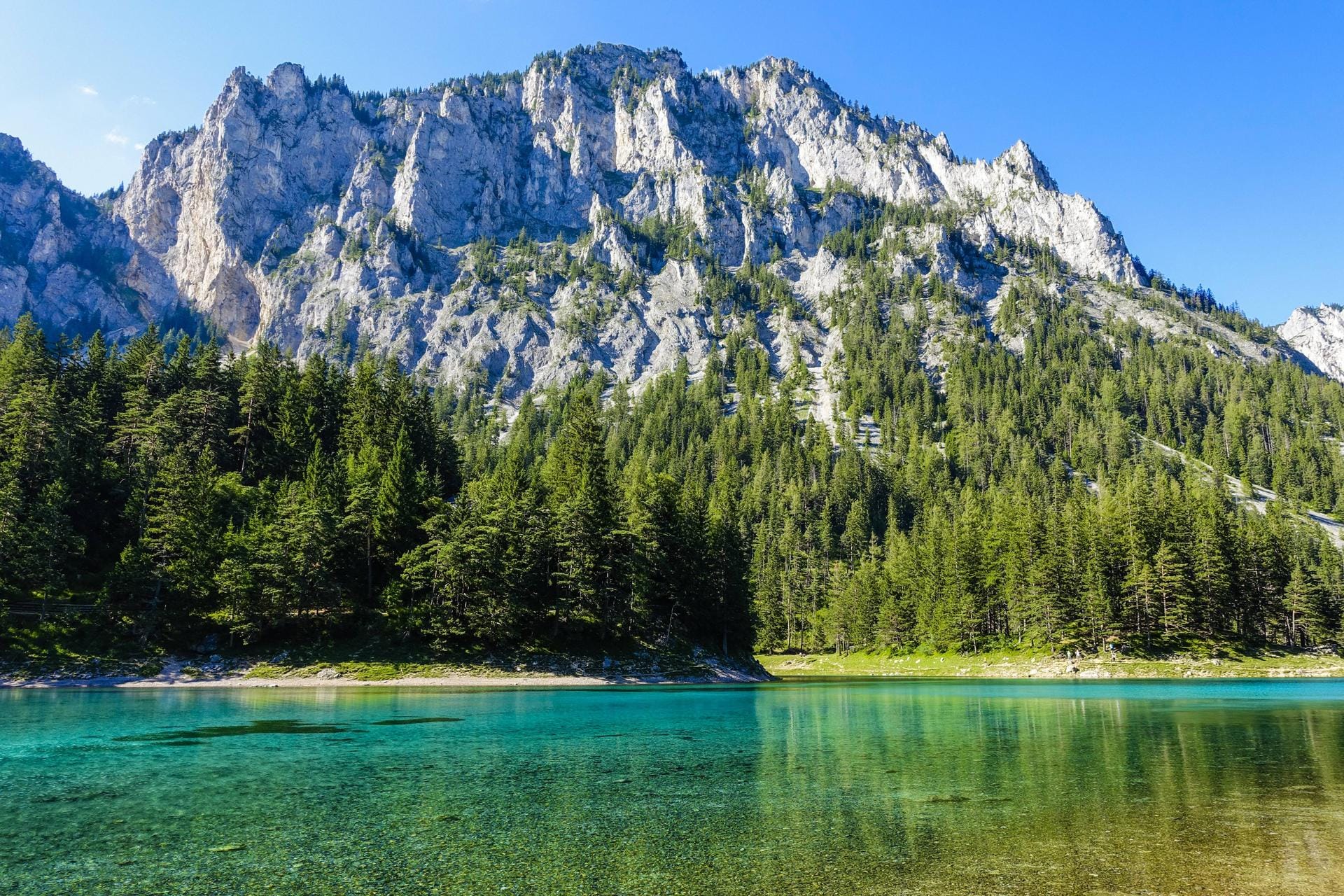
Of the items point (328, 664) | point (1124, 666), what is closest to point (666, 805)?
point (328, 664)

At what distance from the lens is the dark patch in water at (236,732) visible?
27.6 metres

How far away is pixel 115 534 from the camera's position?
239 feet

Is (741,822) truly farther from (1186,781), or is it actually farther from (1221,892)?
(1186,781)

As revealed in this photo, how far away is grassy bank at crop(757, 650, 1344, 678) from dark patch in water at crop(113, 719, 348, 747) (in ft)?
260

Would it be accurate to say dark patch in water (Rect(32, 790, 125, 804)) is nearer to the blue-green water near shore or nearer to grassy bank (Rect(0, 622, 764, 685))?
the blue-green water near shore

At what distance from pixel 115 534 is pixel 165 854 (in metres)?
75.4

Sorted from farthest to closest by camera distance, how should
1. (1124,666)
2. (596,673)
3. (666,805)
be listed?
1. (1124,666)
2. (596,673)
3. (666,805)

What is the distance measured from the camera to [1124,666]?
3346 inches

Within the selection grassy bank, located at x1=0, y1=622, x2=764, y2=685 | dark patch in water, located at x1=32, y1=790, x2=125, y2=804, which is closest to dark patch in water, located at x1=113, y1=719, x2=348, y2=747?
dark patch in water, located at x1=32, y1=790, x2=125, y2=804

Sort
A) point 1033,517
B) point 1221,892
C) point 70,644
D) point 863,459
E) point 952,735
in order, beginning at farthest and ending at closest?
point 863,459 → point 1033,517 → point 70,644 → point 952,735 → point 1221,892

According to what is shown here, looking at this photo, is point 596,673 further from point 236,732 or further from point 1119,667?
point 1119,667

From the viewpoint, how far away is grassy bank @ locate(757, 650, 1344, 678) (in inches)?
3300

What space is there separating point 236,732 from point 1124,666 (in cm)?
8959

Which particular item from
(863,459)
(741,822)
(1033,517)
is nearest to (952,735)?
(741,822)
